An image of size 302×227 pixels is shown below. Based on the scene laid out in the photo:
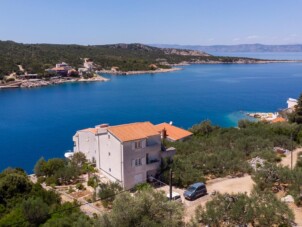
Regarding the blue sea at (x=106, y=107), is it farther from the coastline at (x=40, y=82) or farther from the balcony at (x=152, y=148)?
the balcony at (x=152, y=148)

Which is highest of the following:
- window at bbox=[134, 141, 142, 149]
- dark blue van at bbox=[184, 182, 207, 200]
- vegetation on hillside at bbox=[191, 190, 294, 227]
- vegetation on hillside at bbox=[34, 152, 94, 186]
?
window at bbox=[134, 141, 142, 149]

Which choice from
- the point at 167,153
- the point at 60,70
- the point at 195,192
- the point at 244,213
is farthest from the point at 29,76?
the point at 244,213

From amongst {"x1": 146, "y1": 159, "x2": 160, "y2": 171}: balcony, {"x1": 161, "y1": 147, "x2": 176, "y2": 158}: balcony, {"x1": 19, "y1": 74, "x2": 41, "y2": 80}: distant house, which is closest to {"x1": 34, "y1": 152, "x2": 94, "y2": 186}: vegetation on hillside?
{"x1": 146, "y1": 159, "x2": 160, "y2": 171}: balcony

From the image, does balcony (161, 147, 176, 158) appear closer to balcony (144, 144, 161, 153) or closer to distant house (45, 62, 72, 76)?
balcony (144, 144, 161, 153)

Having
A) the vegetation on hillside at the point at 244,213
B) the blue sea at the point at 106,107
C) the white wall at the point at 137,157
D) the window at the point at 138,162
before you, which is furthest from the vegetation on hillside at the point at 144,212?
the blue sea at the point at 106,107

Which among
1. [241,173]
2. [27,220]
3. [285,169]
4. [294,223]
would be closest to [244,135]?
[241,173]

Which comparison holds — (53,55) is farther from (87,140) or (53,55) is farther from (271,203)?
(271,203)

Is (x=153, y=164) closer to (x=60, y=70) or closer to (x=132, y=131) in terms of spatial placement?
(x=132, y=131)
